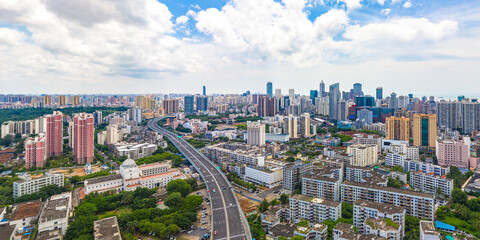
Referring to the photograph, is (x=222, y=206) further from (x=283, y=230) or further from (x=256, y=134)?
(x=256, y=134)

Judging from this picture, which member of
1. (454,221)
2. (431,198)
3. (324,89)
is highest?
(324,89)

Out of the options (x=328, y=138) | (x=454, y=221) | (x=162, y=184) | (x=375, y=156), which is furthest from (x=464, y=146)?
(x=162, y=184)

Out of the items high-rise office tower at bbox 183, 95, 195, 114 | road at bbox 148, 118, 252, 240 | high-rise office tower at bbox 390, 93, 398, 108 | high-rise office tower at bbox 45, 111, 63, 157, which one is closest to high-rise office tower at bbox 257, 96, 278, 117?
high-rise office tower at bbox 183, 95, 195, 114

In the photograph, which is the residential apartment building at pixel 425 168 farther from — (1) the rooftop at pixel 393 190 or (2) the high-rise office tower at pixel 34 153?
(2) the high-rise office tower at pixel 34 153

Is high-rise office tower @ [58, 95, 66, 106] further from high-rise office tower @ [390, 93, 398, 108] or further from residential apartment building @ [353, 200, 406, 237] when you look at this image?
high-rise office tower @ [390, 93, 398, 108]

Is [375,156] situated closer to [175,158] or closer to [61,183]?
[175,158]

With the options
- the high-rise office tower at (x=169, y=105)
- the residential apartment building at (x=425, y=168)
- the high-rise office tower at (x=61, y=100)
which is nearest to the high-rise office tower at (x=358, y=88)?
the high-rise office tower at (x=169, y=105)
